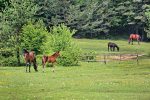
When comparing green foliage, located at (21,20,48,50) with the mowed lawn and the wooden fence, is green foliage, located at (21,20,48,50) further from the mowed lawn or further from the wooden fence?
the mowed lawn

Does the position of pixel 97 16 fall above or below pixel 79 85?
above

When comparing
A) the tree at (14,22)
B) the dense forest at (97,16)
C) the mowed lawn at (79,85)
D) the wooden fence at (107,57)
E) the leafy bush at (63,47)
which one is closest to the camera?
the mowed lawn at (79,85)

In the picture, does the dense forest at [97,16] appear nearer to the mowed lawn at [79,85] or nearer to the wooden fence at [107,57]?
the wooden fence at [107,57]

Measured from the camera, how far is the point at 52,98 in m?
35.7

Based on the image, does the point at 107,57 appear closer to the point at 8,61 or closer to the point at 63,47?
the point at 63,47

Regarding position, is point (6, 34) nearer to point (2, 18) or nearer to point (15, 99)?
point (2, 18)

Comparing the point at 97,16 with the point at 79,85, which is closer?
the point at 79,85

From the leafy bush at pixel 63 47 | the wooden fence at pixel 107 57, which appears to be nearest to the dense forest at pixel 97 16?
the wooden fence at pixel 107 57

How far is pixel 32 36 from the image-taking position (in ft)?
225

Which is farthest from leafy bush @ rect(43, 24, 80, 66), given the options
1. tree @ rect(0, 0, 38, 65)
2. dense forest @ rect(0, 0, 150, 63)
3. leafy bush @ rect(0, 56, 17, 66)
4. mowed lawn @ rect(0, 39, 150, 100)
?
dense forest @ rect(0, 0, 150, 63)

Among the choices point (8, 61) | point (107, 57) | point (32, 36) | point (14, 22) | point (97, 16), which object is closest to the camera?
point (8, 61)

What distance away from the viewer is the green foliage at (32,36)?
2675 inches

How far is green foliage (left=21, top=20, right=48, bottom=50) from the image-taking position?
2675 inches

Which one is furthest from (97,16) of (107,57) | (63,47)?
(63,47)
